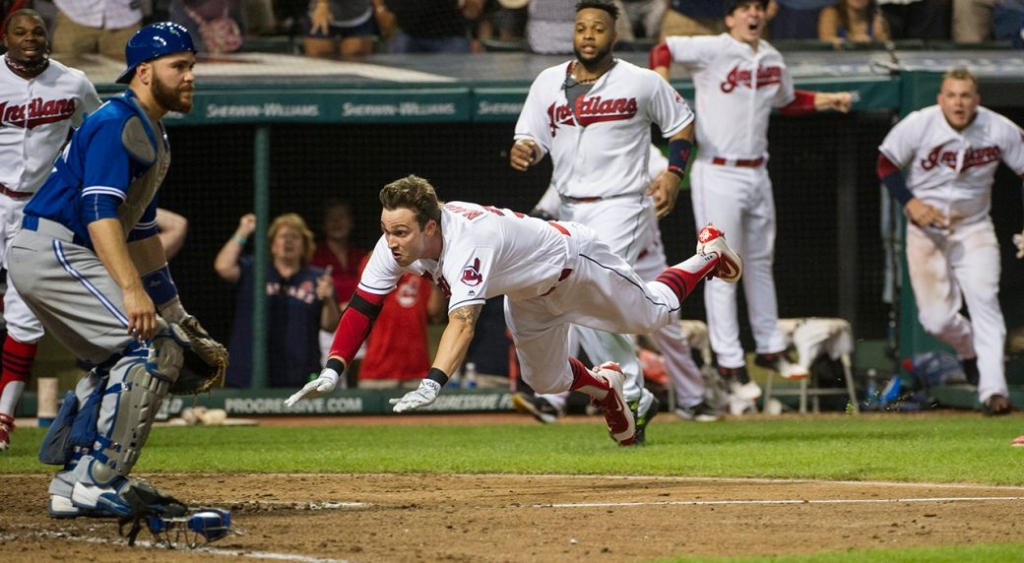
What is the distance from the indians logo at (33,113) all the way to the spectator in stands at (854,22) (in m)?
7.22

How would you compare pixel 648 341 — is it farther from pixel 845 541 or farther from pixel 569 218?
pixel 845 541

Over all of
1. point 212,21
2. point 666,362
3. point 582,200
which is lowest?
point 666,362

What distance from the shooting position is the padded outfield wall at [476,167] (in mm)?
11922

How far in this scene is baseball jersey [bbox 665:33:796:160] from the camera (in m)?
10.6

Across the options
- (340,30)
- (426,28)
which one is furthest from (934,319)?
(340,30)

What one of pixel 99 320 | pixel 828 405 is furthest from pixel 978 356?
pixel 99 320

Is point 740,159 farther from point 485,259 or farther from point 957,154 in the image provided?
point 485,259

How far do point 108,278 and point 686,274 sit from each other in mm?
2964

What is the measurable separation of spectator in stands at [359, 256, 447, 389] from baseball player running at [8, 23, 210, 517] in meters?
6.55

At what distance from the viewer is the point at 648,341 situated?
1249 centimetres

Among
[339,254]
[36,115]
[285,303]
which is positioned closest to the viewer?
[36,115]

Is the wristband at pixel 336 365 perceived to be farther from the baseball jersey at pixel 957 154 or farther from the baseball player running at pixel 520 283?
the baseball jersey at pixel 957 154

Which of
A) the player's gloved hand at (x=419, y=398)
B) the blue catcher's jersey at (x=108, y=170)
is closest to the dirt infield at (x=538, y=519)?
the player's gloved hand at (x=419, y=398)

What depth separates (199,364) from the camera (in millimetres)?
5500
